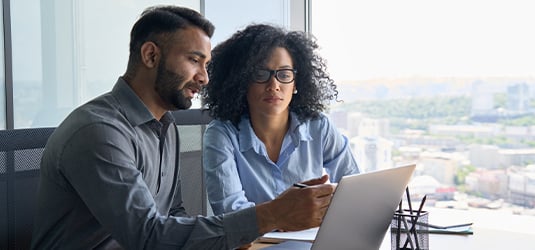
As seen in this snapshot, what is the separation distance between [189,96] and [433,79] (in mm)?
1980

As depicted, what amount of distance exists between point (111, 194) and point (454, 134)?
236cm

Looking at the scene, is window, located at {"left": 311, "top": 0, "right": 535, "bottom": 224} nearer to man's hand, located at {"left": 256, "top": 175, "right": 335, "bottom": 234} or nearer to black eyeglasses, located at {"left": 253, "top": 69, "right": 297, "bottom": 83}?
black eyeglasses, located at {"left": 253, "top": 69, "right": 297, "bottom": 83}

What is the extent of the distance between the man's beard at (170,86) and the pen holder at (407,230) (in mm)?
617

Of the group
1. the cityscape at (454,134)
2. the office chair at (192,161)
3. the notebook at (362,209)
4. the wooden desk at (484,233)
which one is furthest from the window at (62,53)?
the notebook at (362,209)

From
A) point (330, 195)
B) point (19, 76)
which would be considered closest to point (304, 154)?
point (330, 195)

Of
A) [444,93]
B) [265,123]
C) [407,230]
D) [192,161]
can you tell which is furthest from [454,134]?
[407,230]

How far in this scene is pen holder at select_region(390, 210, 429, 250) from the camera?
58.6 inches

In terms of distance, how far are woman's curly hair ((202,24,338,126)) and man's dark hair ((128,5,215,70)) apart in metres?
0.62

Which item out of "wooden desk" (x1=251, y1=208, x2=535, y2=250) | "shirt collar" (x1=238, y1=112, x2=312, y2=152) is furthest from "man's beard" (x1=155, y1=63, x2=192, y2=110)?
"shirt collar" (x1=238, y1=112, x2=312, y2=152)

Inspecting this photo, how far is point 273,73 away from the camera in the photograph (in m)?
2.21

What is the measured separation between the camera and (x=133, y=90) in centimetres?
158

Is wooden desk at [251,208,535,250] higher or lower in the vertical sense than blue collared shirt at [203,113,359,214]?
lower

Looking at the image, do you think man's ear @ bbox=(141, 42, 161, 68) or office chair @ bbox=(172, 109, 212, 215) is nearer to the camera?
man's ear @ bbox=(141, 42, 161, 68)

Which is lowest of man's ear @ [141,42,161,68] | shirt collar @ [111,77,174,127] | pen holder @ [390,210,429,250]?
pen holder @ [390,210,429,250]
